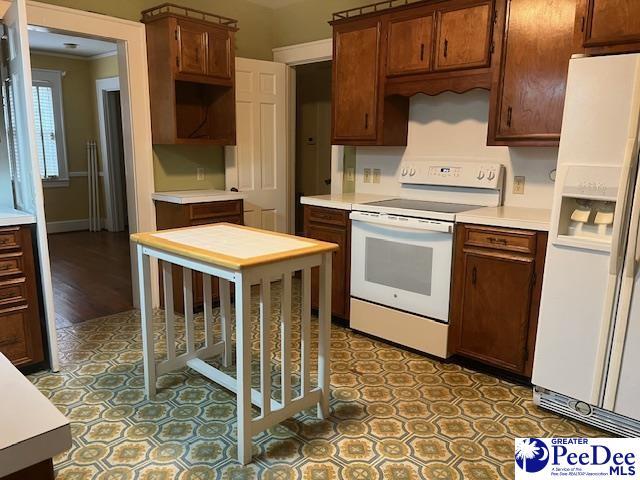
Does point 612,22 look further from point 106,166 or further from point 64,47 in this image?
point 106,166

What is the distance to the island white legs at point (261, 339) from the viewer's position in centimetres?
194

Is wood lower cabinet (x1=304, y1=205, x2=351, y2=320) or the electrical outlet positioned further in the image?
the electrical outlet

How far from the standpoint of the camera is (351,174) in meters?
4.18

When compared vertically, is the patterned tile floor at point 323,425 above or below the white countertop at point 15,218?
below

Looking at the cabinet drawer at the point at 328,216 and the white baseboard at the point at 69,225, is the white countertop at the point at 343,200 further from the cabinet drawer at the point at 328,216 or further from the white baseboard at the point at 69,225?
the white baseboard at the point at 69,225

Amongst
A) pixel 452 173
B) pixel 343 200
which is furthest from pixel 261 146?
pixel 452 173

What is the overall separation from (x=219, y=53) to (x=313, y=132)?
7.50 feet

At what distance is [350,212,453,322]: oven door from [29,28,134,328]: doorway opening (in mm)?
3821

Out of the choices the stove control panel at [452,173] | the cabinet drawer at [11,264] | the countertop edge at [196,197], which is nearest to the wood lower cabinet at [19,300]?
the cabinet drawer at [11,264]

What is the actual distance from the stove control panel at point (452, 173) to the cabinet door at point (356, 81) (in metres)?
0.40

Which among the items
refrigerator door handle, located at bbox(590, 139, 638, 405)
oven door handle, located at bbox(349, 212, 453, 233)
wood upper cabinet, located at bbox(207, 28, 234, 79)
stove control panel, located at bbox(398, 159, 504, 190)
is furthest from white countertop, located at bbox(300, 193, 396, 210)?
refrigerator door handle, located at bbox(590, 139, 638, 405)

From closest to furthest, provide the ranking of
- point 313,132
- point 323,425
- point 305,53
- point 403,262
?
point 323,425 < point 403,262 < point 305,53 < point 313,132

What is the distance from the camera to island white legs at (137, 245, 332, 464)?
194cm

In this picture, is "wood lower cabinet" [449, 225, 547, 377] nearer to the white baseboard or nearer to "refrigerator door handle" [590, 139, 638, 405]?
"refrigerator door handle" [590, 139, 638, 405]
